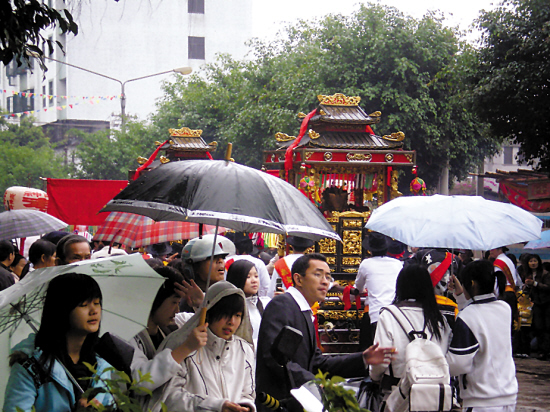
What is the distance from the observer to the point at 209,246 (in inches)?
212

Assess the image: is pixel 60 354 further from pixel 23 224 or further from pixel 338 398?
pixel 23 224

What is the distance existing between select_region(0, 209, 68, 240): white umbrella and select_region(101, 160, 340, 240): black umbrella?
12.8 ft

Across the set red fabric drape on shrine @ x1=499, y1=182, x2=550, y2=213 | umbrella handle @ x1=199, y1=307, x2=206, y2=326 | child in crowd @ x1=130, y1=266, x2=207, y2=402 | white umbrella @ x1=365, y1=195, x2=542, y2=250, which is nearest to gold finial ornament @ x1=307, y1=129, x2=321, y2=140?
white umbrella @ x1=365, y1=195, x2=542, y2=250

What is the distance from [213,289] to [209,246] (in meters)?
1.57

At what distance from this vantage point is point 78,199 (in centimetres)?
1379

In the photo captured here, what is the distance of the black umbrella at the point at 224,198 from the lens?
3.72 metres

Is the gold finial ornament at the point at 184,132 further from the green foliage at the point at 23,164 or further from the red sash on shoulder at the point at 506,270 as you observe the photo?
the green foliage at the point at 23,164

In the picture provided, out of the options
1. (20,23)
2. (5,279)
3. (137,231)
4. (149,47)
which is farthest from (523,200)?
(149,47)

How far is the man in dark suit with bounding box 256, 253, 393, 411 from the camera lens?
4039mm

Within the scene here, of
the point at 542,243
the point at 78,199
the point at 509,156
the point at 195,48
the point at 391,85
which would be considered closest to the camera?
the point at 542,243

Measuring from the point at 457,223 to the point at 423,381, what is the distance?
5.82 feet

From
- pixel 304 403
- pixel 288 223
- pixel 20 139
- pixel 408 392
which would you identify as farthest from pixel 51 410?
pixel 20 139

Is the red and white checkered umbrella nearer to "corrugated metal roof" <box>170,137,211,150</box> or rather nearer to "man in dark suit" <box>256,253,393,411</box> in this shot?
"man in dark suit" <box>256,253,393,411</box>

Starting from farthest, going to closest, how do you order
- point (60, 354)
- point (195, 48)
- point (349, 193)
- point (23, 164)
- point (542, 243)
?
point (195, 48) < point (23, 164) < point (349, 193) < point (542, 243) < point (60, 354)
